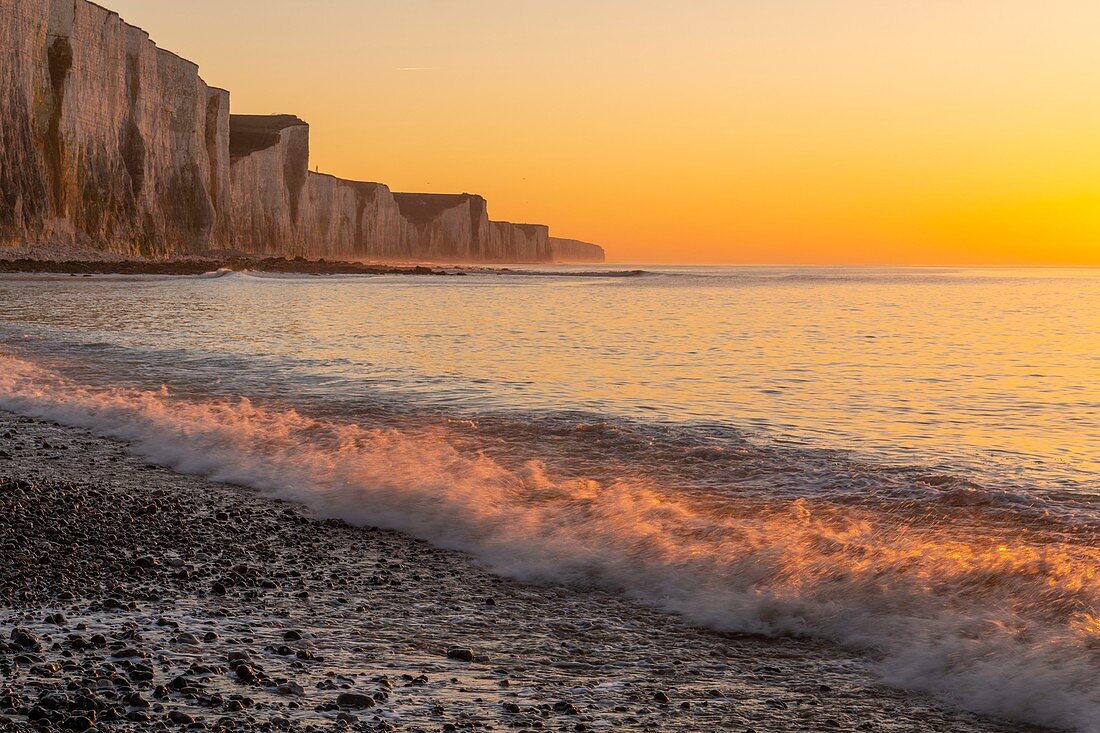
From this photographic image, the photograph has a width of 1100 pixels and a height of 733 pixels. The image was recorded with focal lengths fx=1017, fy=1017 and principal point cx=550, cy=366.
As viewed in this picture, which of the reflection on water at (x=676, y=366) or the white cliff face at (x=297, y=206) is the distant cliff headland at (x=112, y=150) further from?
the reflection on water at (x=676, y=366)

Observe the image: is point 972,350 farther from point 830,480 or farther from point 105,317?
point 105,317

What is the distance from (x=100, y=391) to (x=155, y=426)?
341cm

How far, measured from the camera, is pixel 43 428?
1173cm

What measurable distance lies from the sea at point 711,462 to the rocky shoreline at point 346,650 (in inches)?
15.3

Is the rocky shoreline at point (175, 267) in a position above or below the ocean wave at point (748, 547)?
above

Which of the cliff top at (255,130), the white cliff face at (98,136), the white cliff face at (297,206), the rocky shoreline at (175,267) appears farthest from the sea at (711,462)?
the cliff top at (255,130)

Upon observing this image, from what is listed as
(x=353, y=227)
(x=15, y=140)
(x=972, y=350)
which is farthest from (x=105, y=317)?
(x=353, y=227)

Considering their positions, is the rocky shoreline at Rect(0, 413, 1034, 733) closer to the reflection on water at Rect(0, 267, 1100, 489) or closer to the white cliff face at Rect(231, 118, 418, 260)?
the reflection on water at Rect(0, 267, 1100, 489)

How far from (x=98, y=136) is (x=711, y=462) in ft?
240

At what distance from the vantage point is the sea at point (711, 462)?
559cm

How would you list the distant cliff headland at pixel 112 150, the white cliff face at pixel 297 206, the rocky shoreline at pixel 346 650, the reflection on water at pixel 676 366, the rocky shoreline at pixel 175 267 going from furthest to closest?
1. the white cliff face at pixel 297 206
2. the distant cliff headland at pixel 112 150
3. the rocky shoreline at pixel 175 267
4. the reflection on water at pixel 676 366
5. the rocky shoreline at pixel 346 650

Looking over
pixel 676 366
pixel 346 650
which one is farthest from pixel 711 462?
pixel 676 366

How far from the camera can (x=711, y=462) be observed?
9750 millimetres

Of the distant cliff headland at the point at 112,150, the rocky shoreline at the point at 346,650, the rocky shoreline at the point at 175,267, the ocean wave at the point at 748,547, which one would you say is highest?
the distant cliff headland at the point at 112,150
